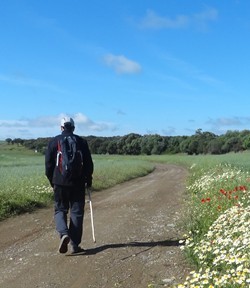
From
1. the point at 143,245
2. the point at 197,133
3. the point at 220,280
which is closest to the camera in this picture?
the point at 220,280

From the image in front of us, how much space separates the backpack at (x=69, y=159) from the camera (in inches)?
289

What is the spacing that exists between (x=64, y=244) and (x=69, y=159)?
1.41m

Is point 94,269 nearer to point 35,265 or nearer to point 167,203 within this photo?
point 35,265

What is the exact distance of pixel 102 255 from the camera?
721 cm

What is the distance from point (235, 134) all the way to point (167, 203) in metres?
91.4

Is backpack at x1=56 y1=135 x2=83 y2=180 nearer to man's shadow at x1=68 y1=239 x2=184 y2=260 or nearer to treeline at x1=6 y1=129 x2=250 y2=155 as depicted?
man's shadow at x1=68 y1=239 x2=184 y2=260

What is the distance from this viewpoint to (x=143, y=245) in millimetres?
7898

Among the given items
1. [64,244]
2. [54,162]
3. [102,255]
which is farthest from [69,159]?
[102,255]

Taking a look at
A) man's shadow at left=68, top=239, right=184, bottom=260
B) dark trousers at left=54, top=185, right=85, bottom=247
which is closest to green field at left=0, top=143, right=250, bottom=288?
man's shadow at left=68, top=239, right=184, bottom=260

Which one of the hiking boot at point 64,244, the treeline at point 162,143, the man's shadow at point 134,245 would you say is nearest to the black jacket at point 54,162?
the hiking boot at point 64,244

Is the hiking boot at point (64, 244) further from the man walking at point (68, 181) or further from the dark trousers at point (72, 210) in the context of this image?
the dark trousers at point (72, 210)

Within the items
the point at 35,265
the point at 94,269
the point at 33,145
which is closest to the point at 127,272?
the point at 94,269

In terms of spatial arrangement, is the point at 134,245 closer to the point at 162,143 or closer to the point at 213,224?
the point at 213,224

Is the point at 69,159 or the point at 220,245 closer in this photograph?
the point at 220,245
